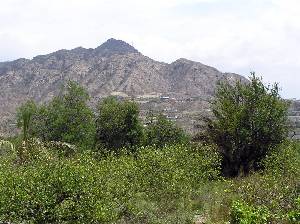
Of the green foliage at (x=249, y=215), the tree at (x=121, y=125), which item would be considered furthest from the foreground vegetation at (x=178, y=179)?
the tree at (x=121, y=125)

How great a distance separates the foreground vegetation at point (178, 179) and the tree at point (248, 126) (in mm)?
68

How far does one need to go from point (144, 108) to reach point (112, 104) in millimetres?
96271

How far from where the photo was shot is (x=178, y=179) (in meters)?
20.0

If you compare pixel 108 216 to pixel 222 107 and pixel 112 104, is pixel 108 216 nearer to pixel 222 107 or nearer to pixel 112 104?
pixel 222 107

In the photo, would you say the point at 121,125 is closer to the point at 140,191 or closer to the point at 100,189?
the point at 140,191

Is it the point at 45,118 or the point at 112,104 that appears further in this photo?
the point at 45,118

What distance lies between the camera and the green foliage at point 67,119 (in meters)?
50.3

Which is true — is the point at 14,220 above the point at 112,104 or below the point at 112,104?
below

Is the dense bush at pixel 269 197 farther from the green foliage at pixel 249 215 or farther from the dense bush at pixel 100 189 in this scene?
the dense bush at pixel 100 189

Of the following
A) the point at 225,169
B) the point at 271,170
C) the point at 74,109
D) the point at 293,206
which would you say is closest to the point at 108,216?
the point at 293,206

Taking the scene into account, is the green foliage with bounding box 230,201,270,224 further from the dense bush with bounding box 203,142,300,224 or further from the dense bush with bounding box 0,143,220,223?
the dense bush with bounding box 0,143,220,223

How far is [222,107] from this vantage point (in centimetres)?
3312

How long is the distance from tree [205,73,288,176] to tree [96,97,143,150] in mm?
13182

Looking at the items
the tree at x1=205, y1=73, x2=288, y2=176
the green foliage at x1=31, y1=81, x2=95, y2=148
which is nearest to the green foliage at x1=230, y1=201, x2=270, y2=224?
the tree at x1=205, y1=73, x2=288, y2=176
